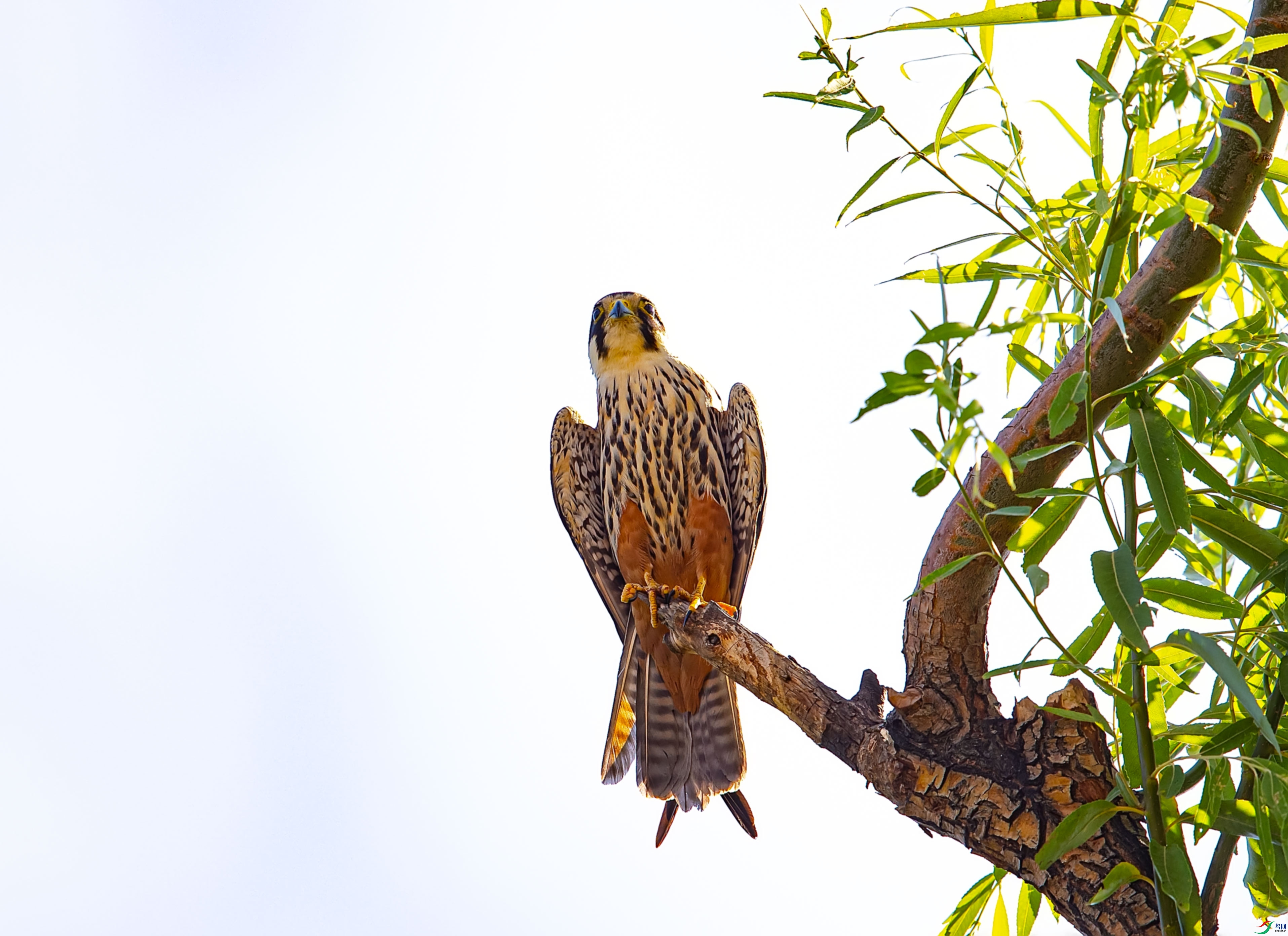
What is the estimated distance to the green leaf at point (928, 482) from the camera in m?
1.33

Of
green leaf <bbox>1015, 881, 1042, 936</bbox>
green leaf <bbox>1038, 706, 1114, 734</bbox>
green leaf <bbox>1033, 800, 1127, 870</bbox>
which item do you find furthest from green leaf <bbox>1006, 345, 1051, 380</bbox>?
green leaf <bbox>1015, 881, 1042, 936</bbox>

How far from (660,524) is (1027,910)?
230 centimetres

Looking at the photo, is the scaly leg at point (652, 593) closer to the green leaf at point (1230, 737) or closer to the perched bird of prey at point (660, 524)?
the perched bird of prey at point (660, 524)

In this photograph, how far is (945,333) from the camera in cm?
121

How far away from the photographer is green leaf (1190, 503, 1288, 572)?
5.26 ft

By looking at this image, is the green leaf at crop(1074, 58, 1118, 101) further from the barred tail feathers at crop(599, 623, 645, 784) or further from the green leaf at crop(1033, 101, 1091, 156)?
the barred tail feathers at crop(599, 623, 645, 784)

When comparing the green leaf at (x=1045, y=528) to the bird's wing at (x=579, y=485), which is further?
the bird's wing at (x=579, y=485)

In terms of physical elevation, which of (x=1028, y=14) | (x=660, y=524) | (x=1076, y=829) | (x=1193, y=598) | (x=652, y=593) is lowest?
(x=1076, y=829)

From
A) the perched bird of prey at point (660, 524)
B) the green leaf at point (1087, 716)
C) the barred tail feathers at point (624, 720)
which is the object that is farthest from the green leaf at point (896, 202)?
the barred tail feathers at point (624, 720)

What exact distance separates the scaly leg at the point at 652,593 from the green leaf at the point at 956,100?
7.96 feet

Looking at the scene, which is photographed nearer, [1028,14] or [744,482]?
[1028,14]

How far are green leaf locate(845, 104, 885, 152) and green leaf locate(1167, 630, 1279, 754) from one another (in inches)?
32.9

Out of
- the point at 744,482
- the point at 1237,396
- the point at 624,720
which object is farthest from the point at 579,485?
the point at 1237,396

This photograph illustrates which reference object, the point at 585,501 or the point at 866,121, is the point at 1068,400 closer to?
the point at 866,121
